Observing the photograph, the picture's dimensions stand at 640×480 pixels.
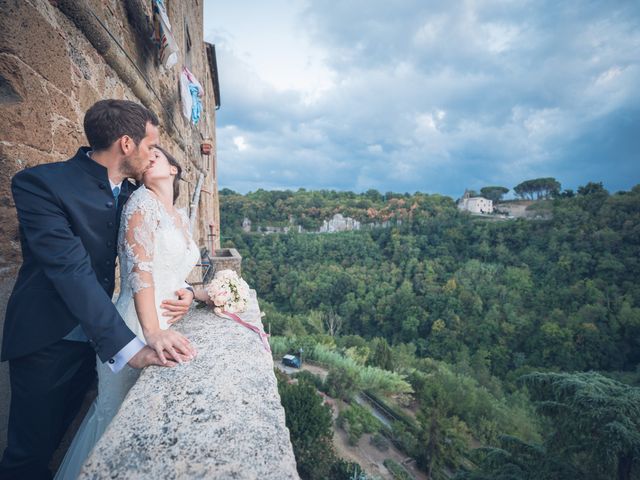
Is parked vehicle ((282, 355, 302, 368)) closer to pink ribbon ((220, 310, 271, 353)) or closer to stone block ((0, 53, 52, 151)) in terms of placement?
pink ribbon ((220, 310, 271, 353))

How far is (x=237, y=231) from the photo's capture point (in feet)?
204

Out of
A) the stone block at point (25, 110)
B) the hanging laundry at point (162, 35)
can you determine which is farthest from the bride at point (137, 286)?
the hanging laundry at point (162, 35)

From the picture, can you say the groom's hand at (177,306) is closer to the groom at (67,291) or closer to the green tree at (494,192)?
the groom at (67,291)

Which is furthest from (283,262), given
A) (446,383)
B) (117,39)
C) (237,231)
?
(117,39)

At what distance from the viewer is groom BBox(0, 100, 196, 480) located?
43.5 inches

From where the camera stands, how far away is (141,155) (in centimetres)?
146

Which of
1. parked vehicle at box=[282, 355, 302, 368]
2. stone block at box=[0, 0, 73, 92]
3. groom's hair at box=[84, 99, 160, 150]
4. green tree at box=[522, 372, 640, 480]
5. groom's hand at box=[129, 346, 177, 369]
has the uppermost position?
stone block at box=[0, 0, 73, 92]

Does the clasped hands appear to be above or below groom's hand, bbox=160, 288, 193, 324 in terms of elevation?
below

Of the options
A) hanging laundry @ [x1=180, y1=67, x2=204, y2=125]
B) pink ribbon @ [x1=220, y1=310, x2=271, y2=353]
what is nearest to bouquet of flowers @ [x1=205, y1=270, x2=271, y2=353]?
pink ribbon @ [x1=220, y1=310, x2=271, y2=353]

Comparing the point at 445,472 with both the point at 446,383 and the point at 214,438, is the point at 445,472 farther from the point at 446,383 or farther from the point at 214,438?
the point at 214,438

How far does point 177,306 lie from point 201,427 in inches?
33.3

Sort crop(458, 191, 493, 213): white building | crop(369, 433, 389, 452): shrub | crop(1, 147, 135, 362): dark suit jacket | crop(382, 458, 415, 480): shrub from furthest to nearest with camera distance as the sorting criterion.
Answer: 1. crop(458, 191, 493, 213): white building
2. crop(369, 433, 389, 452): shrub
3. crop(382, 458, 415, 480): shrub
4. crop(1, 147, 135, 362): dark suit jacket

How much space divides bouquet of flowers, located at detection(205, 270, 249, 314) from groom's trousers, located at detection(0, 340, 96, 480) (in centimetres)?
70

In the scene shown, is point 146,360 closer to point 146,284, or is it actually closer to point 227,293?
point 146,284
